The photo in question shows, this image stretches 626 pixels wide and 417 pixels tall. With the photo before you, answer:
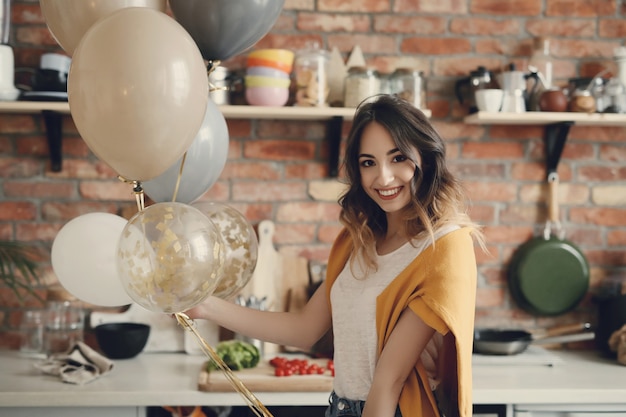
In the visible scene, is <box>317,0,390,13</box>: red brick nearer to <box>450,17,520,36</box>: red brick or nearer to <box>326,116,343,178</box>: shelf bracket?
<box>450,17,520,36</box>: red brick

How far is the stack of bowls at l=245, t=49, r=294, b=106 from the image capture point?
2336 millimetres

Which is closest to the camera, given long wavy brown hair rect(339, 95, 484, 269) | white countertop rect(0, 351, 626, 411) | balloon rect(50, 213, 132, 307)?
balloon rect(50, 213, 132, 307)

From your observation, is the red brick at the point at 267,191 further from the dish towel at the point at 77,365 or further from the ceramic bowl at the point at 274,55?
the dish towel at the point at 77,365

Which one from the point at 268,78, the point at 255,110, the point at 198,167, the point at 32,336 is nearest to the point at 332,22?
the point at 268,78

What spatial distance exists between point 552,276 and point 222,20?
1784mm

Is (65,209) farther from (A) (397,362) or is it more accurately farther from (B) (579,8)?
(B) (579,8)

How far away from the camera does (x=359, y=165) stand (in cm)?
166

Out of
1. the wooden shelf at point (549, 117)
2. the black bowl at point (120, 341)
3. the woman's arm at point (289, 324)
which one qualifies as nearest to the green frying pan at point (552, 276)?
the wooden shelf at point (549, 117)

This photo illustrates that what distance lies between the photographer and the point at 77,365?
7.04 feet

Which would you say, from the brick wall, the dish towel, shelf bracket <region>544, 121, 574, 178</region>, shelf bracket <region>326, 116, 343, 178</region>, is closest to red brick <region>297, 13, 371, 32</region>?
the brick wall

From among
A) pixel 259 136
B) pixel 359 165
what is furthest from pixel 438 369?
pixel 259 136

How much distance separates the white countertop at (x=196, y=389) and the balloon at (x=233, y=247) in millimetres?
675

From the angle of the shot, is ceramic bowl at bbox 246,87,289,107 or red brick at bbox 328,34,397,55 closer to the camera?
ceramic bowl at bbox 246,87,289,107

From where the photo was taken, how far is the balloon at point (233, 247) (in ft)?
4.68
